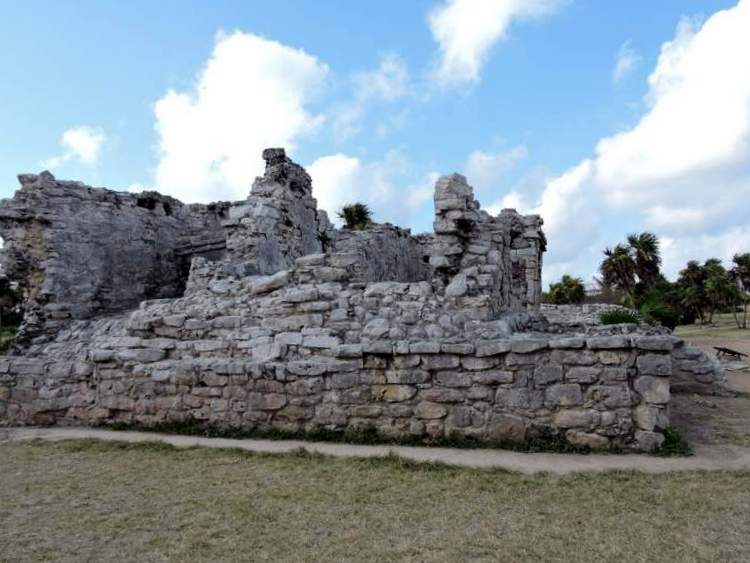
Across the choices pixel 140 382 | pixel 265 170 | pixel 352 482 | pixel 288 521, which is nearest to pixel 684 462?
pixel 352 482

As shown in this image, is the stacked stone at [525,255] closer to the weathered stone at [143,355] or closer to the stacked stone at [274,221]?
the stacked stone at [274,221]

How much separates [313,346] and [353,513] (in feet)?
9.84

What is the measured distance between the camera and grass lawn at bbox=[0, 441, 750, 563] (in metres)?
3.72

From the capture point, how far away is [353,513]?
439 cm

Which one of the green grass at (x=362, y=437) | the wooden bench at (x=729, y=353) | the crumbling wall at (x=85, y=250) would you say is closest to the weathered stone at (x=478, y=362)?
the green grass at (x=362, y=437)

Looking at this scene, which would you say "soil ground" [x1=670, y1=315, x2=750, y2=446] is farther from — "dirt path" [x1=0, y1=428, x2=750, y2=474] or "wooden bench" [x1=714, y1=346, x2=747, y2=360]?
"wooden bench" [x1=714, y1=346, x2=747, y2=360]

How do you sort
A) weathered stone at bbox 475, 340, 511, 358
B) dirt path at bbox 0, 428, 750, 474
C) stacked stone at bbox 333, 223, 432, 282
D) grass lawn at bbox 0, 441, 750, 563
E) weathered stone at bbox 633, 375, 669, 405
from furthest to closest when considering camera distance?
stacked stone at bbox 333, 223, 432, 282, weathered stone at bbox 475, 340, 511, 358, weathered stone at bbox 633, 375, 669, 405, dirt path at bbox 0, 428, 750, 474, grass lawn at bbox 0, 441, 750, 563

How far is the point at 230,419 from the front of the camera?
7.11m

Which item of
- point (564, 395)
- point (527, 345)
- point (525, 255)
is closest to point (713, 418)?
point (564, 395)

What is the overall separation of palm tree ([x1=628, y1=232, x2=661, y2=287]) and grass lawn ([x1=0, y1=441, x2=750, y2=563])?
1407 inches

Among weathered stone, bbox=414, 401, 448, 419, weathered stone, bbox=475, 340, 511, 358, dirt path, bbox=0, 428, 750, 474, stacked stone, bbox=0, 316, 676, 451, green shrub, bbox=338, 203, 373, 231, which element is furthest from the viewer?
green shrub, bbox=338, 203, 373, 231

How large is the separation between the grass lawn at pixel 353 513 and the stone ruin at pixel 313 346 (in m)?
1.04

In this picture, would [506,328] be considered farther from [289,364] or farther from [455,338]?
[289,364]

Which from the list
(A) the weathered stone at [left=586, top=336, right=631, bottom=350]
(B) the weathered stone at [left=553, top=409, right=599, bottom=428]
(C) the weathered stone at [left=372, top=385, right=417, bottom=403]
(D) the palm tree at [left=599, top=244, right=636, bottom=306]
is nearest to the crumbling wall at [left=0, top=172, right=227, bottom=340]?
(C) the weathered stone at [left=372, top=385, right=417, bottom=403]
